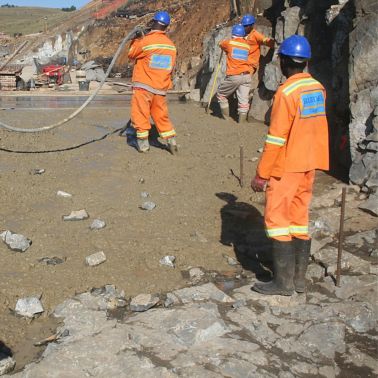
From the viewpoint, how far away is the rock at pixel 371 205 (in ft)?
17.2

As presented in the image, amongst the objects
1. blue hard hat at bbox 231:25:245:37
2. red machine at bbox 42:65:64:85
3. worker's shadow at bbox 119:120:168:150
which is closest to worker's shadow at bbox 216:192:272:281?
worker's shadow at bbox 119:120:168:150

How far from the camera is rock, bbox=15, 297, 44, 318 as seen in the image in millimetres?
3593

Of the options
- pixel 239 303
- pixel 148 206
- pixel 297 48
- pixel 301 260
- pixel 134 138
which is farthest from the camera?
pixel 134 138

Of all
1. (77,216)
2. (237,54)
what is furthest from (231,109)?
(77,216)

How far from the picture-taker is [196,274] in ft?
13.9

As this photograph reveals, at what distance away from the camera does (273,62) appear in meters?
9.91

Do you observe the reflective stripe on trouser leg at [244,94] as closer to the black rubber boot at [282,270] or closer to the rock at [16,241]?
the rock at [16,241]

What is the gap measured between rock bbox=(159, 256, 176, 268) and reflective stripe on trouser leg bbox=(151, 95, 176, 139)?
329 centimetres

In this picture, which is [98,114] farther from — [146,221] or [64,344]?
[64,344]

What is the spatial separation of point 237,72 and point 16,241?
6378 mm

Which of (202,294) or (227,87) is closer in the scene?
(202,294)

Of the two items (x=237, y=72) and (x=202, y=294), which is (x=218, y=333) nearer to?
(x=202, y=294)

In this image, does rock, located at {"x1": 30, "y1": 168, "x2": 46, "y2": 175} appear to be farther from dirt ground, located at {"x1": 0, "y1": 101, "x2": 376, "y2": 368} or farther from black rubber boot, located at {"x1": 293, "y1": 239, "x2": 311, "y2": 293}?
black rubber boot, located at {"x1": 293, "y1": 239, "x2": 311, "y2": 293}

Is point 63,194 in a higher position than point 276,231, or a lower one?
lower
